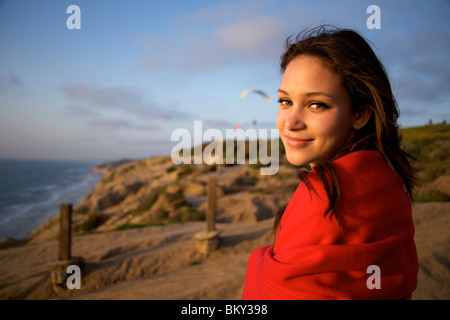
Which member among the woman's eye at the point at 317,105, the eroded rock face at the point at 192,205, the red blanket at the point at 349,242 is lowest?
the eroded rock face at the point at 192,205

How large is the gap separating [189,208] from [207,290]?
813 centimetres

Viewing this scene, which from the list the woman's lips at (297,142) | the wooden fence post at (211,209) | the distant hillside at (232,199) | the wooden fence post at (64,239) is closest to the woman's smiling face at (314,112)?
the woman's lips at (297,142)

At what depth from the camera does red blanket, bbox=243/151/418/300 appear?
0.78 metres

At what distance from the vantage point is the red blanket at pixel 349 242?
78cm

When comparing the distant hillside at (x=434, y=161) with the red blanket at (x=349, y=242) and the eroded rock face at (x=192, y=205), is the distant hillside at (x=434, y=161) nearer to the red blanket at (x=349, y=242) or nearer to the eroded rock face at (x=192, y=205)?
the eroded rock face at (x=192, y=205)

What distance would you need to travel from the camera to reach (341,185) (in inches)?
32.1

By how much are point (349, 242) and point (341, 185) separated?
18 cm

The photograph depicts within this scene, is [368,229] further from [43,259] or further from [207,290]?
[43,259]

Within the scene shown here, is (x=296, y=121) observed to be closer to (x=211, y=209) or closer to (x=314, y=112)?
(x=314, y=112)

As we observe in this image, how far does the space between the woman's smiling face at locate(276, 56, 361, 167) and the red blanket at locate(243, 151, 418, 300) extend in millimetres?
130

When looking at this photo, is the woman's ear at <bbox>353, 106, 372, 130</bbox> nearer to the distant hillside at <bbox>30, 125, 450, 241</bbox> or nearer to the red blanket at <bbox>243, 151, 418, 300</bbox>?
the red blanket at <bbox>243, 151, 418, 300</bbox>

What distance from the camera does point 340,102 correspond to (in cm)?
94

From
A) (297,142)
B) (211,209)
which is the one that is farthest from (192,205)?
(297,142)
